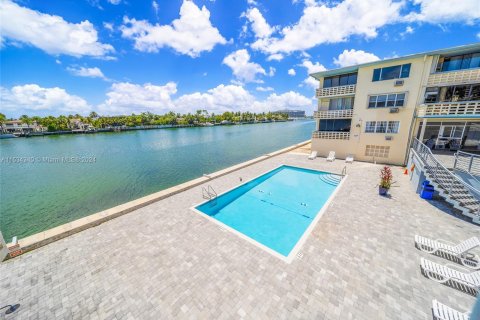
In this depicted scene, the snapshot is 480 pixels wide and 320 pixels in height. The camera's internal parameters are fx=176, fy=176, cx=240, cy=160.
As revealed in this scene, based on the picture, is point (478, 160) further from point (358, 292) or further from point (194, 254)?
point (194, 254)

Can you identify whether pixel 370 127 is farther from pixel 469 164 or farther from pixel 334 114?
pixel 469 164

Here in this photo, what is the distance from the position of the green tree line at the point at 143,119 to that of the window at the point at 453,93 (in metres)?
116

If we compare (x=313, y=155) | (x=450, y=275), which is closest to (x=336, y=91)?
(x=313, y=155)

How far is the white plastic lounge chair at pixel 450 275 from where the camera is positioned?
4.53 m

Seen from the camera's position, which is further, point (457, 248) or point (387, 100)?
point (387, 100)

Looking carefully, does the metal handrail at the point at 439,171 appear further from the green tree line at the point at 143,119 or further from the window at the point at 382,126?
the green tree line at the point at 143,119

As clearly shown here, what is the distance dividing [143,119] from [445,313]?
124 metres

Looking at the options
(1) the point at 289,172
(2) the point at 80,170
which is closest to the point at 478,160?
(1) the point at 289,172

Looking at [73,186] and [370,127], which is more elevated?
[370,127]

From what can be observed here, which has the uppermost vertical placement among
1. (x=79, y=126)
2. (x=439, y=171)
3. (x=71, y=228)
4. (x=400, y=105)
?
(x=400, y=105)

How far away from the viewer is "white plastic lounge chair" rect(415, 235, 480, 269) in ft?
17.7

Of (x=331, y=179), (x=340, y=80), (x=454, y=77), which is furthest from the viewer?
(x=340, y=80)

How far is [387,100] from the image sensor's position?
16.0m

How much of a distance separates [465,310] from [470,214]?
5736 mm
